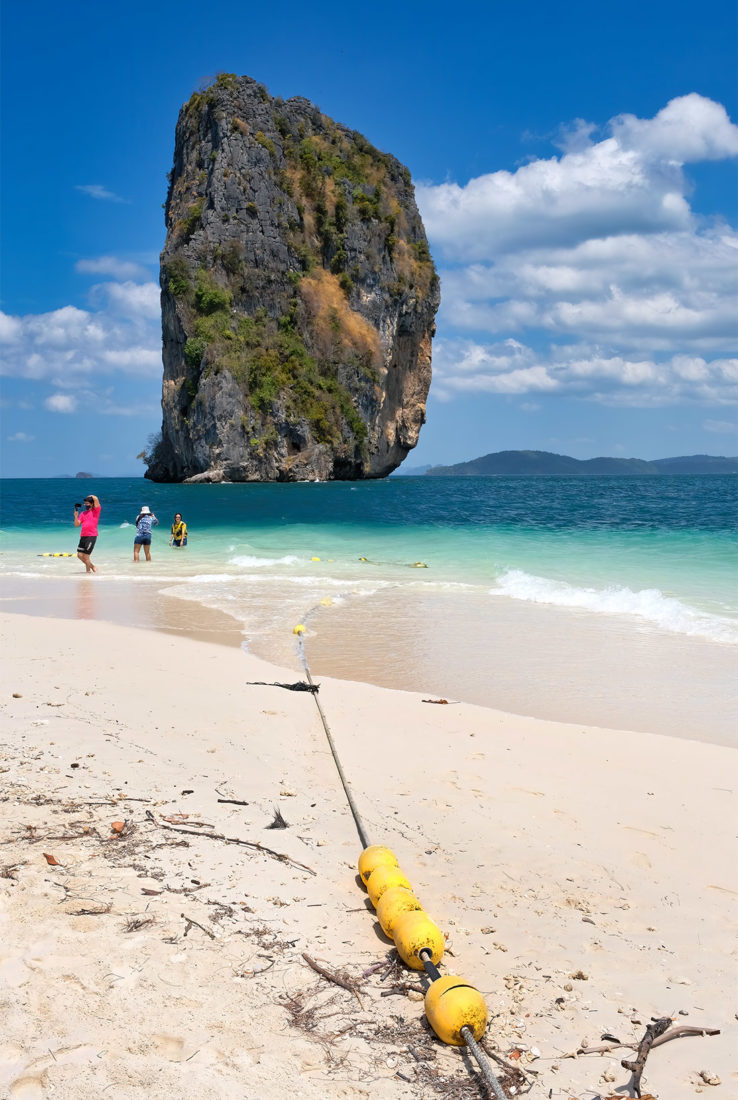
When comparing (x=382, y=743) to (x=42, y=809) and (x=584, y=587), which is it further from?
(x=584, y=587)

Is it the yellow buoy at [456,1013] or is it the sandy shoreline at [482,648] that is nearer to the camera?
the yellow buoy at [456,1013]

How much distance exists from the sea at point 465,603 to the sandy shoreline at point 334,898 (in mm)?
1432

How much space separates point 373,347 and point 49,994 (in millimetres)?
70419

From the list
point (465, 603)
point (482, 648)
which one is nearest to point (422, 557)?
point (465, 603)

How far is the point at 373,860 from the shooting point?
3436mm

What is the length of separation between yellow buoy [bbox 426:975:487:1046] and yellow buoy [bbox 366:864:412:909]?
73cm

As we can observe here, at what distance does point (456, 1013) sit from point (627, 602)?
35.1 ft

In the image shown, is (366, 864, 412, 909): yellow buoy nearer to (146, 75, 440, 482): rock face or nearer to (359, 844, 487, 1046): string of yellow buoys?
(359, 844, 487, 1046): string of yellow buoys

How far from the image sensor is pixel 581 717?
251 inches

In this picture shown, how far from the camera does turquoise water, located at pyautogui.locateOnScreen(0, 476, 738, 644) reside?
500 inches

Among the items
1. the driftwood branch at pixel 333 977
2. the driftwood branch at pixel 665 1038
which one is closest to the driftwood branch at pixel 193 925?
the driftwood branch at pixel 333 977

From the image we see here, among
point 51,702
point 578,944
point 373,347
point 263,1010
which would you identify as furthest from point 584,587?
point 373,347

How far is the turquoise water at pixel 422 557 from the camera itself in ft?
41.6

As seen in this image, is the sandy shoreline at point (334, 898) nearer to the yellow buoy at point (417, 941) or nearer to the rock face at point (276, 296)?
the yellow buoy at point (417, 941)
